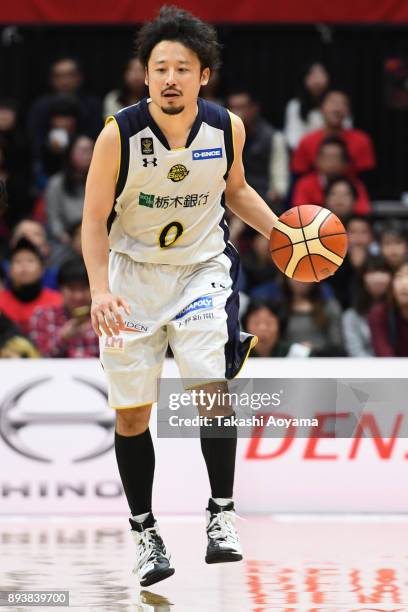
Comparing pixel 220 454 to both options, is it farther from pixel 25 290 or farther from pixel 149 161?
pixel 25 290

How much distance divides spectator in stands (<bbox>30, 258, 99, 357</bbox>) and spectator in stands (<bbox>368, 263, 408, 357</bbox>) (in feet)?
7.16

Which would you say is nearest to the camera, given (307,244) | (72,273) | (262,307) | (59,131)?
(307,244)

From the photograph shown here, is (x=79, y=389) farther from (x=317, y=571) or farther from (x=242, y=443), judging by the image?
(x=317, y=571)

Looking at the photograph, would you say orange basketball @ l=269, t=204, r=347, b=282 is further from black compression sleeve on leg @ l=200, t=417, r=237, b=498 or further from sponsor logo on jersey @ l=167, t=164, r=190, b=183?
black compression sleeve on leg @ l=200, t=417, r=237, b=498

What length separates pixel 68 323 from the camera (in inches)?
384

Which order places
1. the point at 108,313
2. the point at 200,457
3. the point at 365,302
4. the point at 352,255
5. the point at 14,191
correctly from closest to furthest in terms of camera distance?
the point at 108,313 → the point at 200,457 → the point at 365,302 → the point at 352,255 → the point at 14,191

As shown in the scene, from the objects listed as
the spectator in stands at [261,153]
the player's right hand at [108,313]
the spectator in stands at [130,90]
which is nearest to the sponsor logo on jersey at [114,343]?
the player's right hand at [108,313]

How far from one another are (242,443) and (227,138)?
3.41 m

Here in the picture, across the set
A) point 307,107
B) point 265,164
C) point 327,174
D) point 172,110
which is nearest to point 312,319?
point 327,174

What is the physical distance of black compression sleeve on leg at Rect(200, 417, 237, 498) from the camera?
590cm

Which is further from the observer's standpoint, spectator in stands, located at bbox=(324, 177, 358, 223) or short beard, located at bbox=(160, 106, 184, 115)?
spectator in stands, located at bbox=(324, 177, 358, 223)

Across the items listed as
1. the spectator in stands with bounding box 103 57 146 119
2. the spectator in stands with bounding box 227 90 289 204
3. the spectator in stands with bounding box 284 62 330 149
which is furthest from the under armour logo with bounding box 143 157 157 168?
the spectator in stands with bounding box 284 62 330 149

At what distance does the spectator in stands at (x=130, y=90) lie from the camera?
1221 cm

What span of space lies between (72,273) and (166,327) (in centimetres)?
431
